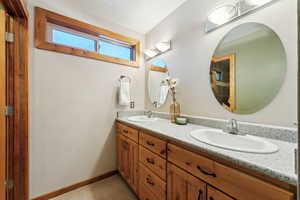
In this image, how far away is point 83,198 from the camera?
151 cm

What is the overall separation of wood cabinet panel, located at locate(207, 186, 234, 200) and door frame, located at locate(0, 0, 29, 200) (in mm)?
1770

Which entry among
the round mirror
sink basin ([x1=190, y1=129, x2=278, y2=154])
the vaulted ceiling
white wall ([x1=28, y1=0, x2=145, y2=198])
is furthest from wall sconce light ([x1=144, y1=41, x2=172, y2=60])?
sink basin ([x1=190, y1=129, x2=278, y2=154])

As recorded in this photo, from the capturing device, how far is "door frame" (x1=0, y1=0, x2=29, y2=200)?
1.24 meters

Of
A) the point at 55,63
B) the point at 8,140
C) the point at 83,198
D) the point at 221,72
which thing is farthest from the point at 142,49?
the point at 83,198

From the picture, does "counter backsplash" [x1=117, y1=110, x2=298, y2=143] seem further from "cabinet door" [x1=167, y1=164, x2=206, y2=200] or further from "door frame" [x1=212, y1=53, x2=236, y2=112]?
"cabinet door" [x1=167, y1=164, x2=206, y2=200]

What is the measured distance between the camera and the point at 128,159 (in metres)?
1.59

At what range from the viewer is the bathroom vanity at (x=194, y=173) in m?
0.52

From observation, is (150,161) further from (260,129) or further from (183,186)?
(260,129)

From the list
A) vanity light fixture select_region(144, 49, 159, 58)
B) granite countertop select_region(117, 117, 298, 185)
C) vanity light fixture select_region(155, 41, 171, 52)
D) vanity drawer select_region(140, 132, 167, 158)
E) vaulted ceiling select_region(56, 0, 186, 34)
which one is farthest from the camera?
vanity light fixture select_region(144, 49, 159, 58)

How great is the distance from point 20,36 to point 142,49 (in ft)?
5.39

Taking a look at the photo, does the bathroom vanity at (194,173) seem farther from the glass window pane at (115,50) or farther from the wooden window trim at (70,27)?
the glass window pane at (115,50)

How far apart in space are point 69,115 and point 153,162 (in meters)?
1.27

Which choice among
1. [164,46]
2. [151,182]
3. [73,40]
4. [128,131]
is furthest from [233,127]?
[73,40]

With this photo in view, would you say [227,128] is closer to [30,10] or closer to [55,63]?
[55,63]
